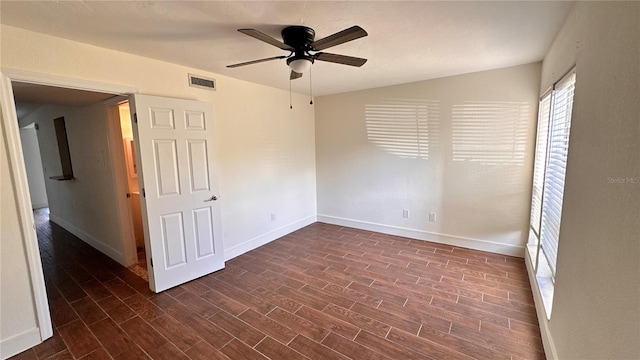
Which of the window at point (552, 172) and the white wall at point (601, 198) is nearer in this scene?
the white wall at point (601, 198)

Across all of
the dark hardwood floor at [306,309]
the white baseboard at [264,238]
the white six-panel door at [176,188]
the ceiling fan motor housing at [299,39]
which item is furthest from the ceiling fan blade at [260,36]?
the white baseboard at [264,238]

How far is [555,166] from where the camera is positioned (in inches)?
87.3

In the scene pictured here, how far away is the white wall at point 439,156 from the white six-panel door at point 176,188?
2371 mm

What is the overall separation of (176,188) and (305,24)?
213 centimetres

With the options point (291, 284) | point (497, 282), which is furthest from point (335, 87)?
point (497, 282)

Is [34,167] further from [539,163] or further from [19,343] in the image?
[539,163]

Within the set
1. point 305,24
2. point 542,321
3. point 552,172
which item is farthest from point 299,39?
point 542,321

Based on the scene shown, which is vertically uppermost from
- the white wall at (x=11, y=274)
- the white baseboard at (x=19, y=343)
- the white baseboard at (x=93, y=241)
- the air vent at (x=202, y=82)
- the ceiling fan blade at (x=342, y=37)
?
the air vent at (x=202, y=82)

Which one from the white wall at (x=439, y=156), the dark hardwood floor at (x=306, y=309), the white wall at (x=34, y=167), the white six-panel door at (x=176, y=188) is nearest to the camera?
the dark hardwood floor at (x=306, y=309)

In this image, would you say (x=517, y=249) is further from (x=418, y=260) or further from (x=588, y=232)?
(x=588, y=232)

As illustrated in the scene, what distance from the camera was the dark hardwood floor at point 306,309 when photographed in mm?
1981

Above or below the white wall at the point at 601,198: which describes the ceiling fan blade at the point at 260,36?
above

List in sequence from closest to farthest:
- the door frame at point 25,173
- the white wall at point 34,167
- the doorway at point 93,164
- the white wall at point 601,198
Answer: the white wall at point 601,198, the door frame at point 25,173, the doorway at point 93,164, the white wall at point 34,167

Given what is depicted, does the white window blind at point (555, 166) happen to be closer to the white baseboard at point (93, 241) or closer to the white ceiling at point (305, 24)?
the white ceiling at point (305, 24)
